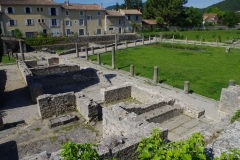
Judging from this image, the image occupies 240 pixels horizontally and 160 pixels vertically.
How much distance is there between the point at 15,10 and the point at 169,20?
45.9m

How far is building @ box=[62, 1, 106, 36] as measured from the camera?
4744 cm

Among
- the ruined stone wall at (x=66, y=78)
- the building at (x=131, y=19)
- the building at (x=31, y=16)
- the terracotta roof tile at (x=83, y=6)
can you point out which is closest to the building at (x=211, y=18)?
the building at (x=131, y=19)

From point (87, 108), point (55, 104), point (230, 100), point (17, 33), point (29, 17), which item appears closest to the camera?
point (87, 108)

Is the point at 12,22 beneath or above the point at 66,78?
above

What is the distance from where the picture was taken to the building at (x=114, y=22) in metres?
53.4

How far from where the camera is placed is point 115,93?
13125 millimetres

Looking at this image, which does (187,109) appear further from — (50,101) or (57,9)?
(57,9)

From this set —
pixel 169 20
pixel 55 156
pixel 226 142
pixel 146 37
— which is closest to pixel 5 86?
pixel 55 156

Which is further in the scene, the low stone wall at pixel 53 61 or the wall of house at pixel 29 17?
the wall of house at pixel 29 17

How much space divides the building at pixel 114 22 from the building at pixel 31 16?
12.6m

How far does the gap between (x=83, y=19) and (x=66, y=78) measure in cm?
3606

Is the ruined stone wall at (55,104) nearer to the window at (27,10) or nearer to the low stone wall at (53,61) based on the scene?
the low stone wall at (53,61)

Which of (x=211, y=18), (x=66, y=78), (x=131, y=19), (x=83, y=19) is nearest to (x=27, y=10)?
(x=83, y=19)

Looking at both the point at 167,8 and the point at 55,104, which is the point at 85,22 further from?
the point at 55,104
